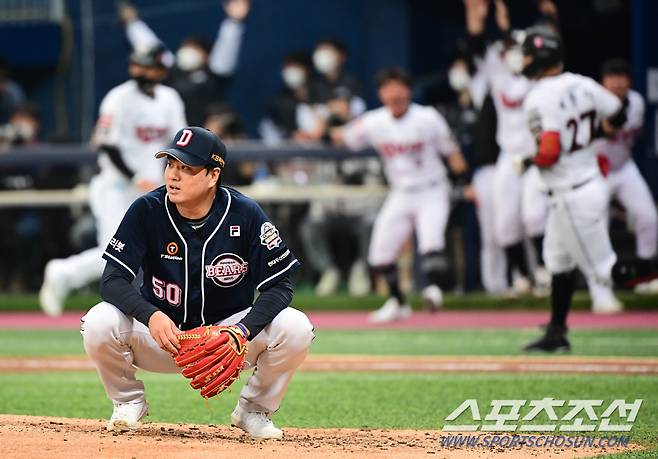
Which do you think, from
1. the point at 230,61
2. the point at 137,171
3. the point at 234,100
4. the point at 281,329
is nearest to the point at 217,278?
the point at 281,329

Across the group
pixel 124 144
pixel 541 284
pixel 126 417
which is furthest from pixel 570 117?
pixel 124 144

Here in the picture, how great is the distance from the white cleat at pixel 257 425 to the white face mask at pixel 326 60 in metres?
9.57

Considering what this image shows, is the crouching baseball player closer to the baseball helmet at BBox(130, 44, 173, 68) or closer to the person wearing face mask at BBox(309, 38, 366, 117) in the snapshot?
the baseball helmet at BBox(130, 44, 173, 68)

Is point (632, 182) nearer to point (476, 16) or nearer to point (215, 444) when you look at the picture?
point (476, 16)

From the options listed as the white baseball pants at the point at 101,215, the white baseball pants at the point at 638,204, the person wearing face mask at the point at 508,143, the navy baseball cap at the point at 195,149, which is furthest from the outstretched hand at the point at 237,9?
the navy baseball cap at the point at 195,149

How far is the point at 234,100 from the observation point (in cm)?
1766

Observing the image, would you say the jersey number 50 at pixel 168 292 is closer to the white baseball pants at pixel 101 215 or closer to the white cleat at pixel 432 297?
the white baseball pants at pixel 101 215

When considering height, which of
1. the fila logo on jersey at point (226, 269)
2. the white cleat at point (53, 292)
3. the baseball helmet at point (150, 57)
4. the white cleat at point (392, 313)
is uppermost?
the baseball helmet at point (150, 57)

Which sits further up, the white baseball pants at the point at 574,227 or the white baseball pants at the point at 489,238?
the white baseball pants at the point at 574,227

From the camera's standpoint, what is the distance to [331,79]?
15000 mm

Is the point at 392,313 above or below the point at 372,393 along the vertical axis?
below

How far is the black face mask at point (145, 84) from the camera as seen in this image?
12334 mm

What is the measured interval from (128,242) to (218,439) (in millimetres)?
907

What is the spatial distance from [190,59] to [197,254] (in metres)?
10.1
